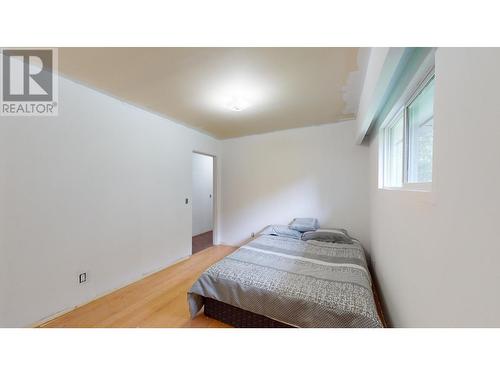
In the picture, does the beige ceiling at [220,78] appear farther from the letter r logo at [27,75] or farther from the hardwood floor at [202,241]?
the hardwood floor at [202,241]

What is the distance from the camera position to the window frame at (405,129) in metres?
1.13

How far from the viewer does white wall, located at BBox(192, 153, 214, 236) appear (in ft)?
15.9

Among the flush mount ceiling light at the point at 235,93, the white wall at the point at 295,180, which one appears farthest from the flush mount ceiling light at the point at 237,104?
the white wall at the point at 295,180

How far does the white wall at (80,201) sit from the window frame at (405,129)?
2.82 m

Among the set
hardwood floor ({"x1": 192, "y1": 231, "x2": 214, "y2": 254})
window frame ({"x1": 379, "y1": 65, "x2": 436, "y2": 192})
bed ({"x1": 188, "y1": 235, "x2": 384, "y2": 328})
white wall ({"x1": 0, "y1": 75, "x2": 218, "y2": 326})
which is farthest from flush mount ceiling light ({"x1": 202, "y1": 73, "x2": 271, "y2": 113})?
hardwood floor ({"x1": 192, "y1": 231, "x2": 214, "y2": 254})

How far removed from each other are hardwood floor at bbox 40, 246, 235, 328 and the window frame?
6.14ft

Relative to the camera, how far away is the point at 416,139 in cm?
144

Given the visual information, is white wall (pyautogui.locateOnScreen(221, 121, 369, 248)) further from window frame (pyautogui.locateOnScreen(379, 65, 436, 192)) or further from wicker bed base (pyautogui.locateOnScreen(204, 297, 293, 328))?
wicker bed base (pyautogui.locateOnScreen(204, 297, 293, 328))

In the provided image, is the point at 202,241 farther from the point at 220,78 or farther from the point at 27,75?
the point at 27,75

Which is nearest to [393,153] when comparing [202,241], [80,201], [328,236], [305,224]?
[328,236]

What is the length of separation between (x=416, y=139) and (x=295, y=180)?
83.7 inches
